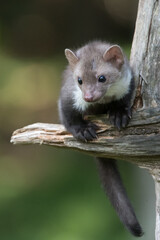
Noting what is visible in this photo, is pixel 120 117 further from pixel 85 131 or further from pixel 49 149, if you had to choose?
pixel 49 149

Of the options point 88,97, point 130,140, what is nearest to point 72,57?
point 88,97

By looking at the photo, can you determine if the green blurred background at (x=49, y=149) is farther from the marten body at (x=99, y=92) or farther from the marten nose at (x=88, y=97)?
the marten nose at (x=88, y=97)

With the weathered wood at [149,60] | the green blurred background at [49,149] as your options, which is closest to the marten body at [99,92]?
the weathered wood at [149,60]

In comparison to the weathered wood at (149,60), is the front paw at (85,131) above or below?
below

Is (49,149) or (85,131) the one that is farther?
(49,149)

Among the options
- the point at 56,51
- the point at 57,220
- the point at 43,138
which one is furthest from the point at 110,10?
the point at 43,138

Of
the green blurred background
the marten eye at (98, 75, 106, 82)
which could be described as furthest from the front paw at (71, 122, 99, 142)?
the green blurred background

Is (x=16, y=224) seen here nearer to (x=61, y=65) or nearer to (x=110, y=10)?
(x=61, y=65)
